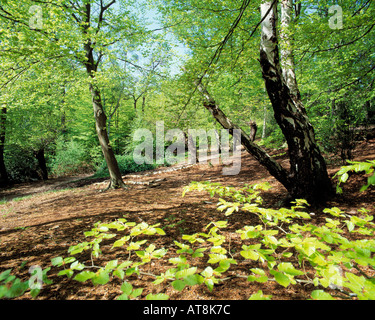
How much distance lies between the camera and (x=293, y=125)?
3182 millimetres

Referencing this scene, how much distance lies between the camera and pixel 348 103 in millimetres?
4762

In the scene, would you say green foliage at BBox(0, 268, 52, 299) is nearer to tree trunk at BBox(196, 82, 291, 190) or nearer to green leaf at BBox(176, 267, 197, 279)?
green leaf at BBox(176, 267, 197, 279)

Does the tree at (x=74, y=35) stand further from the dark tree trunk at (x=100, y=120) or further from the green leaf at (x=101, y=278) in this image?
the green leaf at (x=101, y=278)

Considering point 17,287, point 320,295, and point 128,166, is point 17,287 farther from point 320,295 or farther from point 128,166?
point 128,166

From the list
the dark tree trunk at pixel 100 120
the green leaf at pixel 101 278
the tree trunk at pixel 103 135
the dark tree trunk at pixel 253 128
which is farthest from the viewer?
the dark tree trunk at pixel 253 128

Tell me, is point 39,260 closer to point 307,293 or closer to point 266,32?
point 307,293

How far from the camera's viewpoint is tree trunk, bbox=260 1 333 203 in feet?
9.87

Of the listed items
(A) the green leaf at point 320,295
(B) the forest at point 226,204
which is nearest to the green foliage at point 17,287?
(B) the forest at point 226,204

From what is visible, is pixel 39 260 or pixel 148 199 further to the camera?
pixel 148 199

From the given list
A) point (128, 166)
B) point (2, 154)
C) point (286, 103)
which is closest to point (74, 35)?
point (286, 103)

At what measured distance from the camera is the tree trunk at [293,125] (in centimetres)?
301

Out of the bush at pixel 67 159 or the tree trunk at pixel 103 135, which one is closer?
the tree trunk at pixel 103 135

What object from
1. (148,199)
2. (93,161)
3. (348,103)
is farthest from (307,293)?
(93,161)
